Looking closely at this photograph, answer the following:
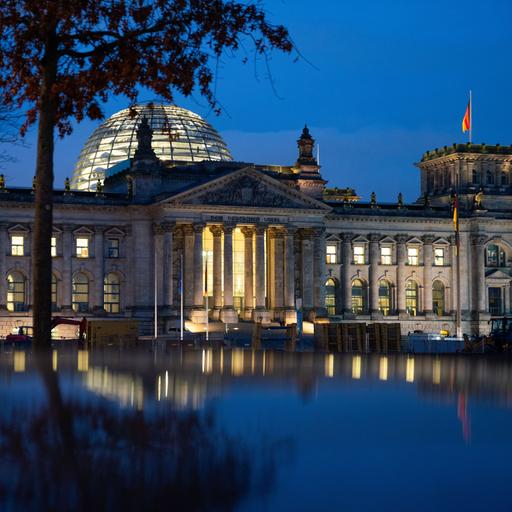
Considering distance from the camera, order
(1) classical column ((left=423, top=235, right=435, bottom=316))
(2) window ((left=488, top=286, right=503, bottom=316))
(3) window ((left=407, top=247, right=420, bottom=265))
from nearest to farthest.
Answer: (1) classical column ((left=423, top=235, right=435, bottom=316)), (3) window ((left=407, top=247, right=420, bottom=265)), (2) window ((left=488, top=286, right=503, bottom=316))

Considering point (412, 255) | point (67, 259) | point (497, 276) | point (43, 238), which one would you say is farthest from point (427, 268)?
point (43, 238)

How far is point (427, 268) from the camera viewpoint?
11562 centimetres

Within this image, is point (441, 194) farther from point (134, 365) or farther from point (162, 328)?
point (134, 365)

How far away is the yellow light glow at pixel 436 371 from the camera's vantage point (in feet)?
56.0

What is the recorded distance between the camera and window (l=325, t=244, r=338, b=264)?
112875 mm

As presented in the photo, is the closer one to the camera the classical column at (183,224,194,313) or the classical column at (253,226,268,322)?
the classical column at (183,224,194,313)

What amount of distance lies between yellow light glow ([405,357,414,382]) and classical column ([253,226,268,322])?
254 feet

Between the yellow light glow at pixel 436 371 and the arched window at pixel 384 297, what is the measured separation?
92.6 metres

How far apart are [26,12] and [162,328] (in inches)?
3028

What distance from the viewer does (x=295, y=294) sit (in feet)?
347

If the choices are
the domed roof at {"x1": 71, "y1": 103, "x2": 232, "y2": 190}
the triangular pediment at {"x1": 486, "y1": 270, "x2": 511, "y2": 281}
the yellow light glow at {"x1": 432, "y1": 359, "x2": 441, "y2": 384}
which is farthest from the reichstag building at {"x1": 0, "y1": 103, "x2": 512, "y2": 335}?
the yellow light glow at {"x1": 432, "y1": 359, "x2": 441, "y2": 384}

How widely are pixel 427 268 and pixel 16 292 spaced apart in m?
43.9

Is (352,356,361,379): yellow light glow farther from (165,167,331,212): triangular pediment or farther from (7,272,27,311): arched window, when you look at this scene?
(7,272,27,311): arched window

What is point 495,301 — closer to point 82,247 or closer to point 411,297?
point 411,297
